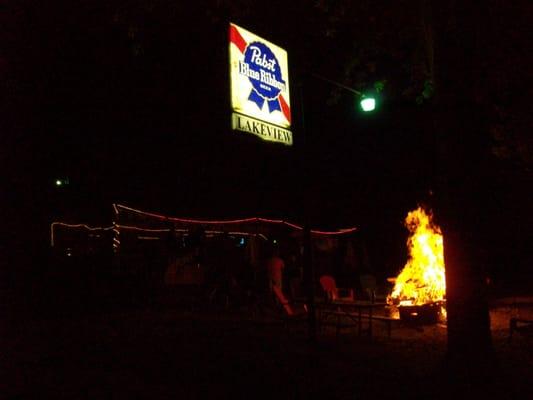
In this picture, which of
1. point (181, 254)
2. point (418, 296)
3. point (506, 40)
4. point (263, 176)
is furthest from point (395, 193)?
point (506, 40)

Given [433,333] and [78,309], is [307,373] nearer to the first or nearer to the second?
[433,333]

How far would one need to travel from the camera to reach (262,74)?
8523 millimetres

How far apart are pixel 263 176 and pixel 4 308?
68.3 feet

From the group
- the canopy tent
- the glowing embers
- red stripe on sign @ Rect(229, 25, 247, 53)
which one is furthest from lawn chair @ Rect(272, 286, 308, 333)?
red stripe on sign @ Rect(229, 25, 247, 53)

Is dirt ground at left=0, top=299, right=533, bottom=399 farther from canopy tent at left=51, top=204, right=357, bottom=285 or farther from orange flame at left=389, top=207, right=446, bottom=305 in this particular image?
canopy tent at left=51, top=204, right=357, bottom=285

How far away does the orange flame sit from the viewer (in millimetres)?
12414

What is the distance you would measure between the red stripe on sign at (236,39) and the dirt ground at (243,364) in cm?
487

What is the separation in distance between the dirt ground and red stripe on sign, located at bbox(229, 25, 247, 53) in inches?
192

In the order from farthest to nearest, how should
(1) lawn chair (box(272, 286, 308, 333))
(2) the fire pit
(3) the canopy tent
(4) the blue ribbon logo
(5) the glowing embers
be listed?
(3) the canopy tent
(5) the glowing embers
(2) the fire pit
(1) lawn chair (box(272, 286, 308, 333))
(4) the blue ribbon logo

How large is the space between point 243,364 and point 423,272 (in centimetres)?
686

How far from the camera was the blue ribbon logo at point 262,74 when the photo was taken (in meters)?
8.22

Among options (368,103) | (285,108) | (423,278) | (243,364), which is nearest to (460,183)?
(285,108)

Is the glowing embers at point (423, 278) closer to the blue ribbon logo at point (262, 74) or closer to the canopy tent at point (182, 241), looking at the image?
the blue ribbon logo at point (262, 74)

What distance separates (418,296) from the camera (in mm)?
12320
